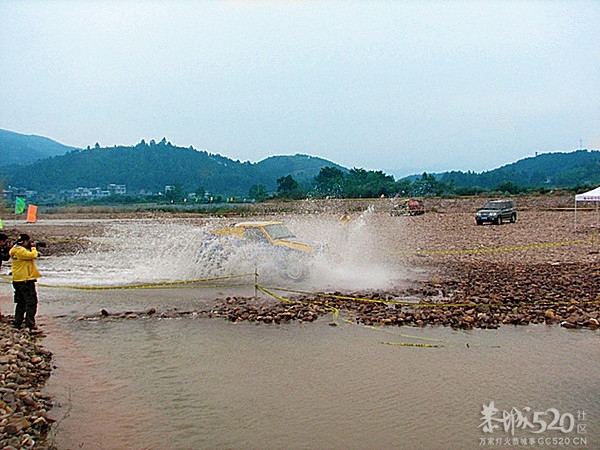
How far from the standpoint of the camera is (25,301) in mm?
11180

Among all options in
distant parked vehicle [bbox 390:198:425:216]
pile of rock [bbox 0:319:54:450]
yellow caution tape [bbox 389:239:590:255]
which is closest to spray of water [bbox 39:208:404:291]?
yellow caution tape [bbox 389:239:590:255]

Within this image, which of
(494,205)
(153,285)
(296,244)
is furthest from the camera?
(494,205)

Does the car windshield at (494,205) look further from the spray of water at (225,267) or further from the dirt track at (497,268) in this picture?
the spray of water at (225,267)

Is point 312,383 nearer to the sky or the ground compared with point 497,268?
nearer to the ground

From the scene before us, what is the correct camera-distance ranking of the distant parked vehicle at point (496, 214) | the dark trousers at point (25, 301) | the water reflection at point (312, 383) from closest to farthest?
the water reflection at point (312, 383) < the dark trousers at point (25, 301) < the distant parked vehicle at point (496, 214)

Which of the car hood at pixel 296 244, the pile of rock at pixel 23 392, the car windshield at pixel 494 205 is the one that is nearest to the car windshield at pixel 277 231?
the car hood at pixel 296 244

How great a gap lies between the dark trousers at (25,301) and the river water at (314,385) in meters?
0.50

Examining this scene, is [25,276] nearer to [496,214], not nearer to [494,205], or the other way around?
[496,214]

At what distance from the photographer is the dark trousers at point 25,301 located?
36.1 feet

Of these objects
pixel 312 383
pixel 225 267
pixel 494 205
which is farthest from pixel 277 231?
pixel 494 205

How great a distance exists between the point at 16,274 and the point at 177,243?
26.7 ft

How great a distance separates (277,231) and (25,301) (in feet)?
25.4

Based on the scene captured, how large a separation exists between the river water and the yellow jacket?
3.91ft

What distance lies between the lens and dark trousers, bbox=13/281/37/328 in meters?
11.0
